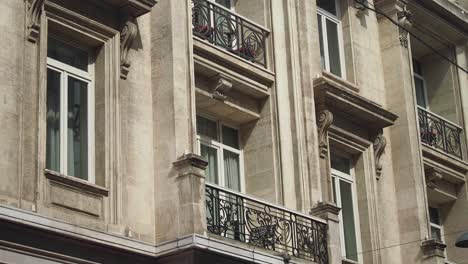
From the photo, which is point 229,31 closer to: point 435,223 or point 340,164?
point 340,164

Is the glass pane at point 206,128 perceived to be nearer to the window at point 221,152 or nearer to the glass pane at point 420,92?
the window at point 221,152

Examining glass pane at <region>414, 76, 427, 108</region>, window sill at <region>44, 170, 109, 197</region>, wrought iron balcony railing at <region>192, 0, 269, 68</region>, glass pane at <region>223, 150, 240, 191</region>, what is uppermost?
glass pane at <region>414, 76, 427, 108</region>

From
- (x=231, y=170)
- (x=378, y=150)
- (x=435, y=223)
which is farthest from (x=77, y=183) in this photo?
(x=435, y=223)

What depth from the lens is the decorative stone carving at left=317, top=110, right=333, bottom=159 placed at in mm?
22188

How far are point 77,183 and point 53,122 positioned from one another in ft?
3.66

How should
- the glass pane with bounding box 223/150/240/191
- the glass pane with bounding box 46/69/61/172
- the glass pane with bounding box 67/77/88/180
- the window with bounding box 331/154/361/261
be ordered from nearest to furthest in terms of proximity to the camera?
the glass pane with bounding box 46/69/61/172
the glass pane with bounding box 67/77/88/180
the glass pane with bounding box 223/150/240/191
the window with bounding box 331/154/361/261

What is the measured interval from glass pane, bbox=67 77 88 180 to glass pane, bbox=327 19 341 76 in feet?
26.2

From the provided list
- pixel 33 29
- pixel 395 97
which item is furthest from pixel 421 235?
pixel 33 29

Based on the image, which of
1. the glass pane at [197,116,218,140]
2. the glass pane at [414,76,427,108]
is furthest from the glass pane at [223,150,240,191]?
the glass pane at [414,76,427,108]

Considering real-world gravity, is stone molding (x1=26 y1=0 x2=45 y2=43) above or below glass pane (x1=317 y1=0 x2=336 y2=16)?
below

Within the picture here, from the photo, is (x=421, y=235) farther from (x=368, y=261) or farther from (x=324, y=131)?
(x=324, y=131)

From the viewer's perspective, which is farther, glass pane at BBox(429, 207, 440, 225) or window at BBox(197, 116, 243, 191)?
glass pane at BBox(429, 207, 440, 225)

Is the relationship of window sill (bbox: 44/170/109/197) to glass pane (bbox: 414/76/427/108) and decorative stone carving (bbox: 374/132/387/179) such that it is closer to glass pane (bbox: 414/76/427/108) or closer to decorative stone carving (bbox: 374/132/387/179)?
decorative stone carving (bbox: 374/132/387/179)

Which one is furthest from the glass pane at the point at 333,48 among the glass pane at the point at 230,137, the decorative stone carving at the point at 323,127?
the glass pane at the point at 230,137
